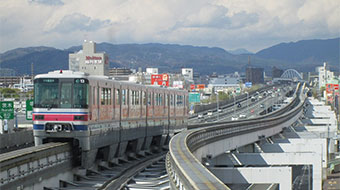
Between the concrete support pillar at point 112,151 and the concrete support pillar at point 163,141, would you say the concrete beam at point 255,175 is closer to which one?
the concrete support pillar at point 112,151

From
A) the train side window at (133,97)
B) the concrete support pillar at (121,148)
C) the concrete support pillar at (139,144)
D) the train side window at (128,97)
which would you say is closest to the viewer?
the concrete support pillar at (121,148)

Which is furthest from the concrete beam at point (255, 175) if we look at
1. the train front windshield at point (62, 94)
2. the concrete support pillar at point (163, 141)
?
the concrete support pillar at point (163, 141)

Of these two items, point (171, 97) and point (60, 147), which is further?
point (171, 97)

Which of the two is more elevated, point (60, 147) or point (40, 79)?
point (40, 79)

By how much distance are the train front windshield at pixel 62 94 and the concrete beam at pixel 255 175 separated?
7811 millimetres

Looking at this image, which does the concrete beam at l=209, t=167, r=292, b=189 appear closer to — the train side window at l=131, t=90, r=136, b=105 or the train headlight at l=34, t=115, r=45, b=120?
the train side window at l=131, t=90, r=136, b=105

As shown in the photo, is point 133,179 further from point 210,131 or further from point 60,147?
point 210,131

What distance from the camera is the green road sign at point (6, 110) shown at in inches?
1362

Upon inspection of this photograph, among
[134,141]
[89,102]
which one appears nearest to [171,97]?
[134,141]

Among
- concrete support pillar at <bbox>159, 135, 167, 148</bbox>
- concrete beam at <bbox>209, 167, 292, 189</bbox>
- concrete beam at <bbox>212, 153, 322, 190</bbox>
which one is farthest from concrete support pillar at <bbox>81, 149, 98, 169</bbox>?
concrete beam at <bbox>212, 153, 322, 190</bbox>

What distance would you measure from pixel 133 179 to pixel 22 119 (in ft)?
140

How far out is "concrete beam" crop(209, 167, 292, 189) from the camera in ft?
93.9

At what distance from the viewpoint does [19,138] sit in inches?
1251

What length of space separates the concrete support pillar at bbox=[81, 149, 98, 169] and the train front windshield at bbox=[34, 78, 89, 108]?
1851 millimetres
